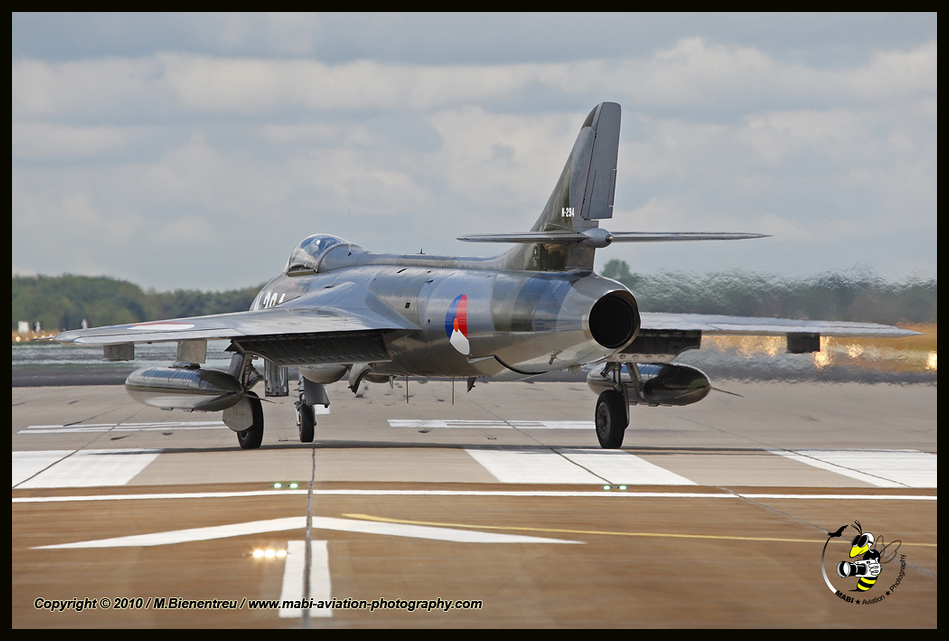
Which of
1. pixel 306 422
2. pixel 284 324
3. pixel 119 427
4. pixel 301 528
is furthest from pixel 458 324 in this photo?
pixel 119 427

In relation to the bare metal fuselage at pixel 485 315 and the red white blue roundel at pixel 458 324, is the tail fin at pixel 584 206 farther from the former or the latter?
the red white blue roundel at pixel 458 324

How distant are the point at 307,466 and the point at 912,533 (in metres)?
8.79

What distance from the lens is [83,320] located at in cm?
4144

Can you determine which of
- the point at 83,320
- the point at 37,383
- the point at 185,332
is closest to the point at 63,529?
the point at 185,332

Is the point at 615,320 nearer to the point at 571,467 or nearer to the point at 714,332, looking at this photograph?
the point at 571,467

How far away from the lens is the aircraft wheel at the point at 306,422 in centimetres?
2108

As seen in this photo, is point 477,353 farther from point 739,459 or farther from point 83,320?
point 83,320

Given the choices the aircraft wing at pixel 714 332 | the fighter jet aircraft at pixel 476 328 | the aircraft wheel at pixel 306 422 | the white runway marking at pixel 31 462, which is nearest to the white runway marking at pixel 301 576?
the white runway marking at pixel 31 462

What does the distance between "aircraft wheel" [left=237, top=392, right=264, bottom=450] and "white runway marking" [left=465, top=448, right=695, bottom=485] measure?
4.02 m

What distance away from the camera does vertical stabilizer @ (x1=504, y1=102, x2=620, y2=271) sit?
1669 centimetres

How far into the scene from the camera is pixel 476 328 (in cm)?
1762

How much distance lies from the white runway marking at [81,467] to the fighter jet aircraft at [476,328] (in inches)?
59.1

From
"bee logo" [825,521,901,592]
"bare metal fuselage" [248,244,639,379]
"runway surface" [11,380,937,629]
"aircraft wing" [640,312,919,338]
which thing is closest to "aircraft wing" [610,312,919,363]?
"aircraft wing" [640,312,919,338]

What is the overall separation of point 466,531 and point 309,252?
14957 millimetres
